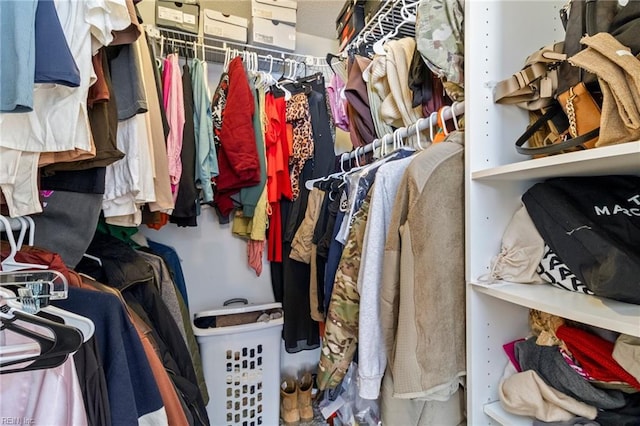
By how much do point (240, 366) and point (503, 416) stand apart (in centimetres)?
120

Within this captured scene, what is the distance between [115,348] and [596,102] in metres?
0.98

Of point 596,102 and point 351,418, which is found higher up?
point 596,102

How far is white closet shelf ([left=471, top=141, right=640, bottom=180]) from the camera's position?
1.54 feet

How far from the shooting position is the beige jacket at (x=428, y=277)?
0.72 meters

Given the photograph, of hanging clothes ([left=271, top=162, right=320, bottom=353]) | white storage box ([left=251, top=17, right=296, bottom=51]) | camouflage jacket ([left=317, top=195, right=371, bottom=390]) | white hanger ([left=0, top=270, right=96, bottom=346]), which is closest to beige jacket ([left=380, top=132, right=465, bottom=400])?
camouflage jacket ([left=317, top=195, right=371, bottom=390])

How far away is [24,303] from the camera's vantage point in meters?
0.51

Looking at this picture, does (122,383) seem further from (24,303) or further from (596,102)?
(596,102)

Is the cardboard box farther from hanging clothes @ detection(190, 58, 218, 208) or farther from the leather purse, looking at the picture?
the leather purse

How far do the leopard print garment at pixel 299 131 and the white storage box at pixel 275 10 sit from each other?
44 cm

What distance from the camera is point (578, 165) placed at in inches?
21.8

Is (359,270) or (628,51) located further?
(359,270)

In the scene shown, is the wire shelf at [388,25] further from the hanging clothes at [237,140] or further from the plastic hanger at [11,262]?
the plastic hanger at [11,262]

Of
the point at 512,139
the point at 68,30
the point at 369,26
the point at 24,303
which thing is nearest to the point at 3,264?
the point at 24,303

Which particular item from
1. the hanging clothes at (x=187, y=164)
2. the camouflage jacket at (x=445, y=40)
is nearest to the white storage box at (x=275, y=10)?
the hanging clothes at (x=187, y=164)
